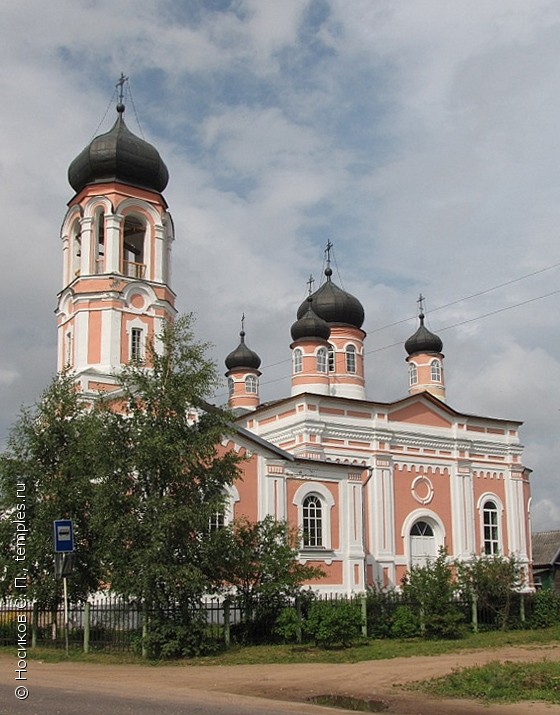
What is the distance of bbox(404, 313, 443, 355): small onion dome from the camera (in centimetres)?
3962

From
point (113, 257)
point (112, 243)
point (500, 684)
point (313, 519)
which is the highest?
point (112, 243)

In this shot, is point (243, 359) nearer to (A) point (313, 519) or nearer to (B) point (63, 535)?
(A) point (313, 519)

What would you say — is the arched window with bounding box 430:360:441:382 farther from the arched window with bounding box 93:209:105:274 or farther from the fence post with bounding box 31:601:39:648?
the fence post with bounding box 31:601:39:648

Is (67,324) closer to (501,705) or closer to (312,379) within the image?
(312,379)

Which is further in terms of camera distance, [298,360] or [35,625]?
[298,360]

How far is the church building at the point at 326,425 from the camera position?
2572 cm

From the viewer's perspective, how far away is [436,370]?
39469 mm

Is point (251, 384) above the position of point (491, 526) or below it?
above

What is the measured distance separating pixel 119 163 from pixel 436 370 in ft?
59.2

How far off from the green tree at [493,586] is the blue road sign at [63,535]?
31.7ft

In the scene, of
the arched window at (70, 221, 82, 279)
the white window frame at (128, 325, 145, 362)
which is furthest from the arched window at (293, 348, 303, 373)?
the arched window at (70, 221, 82, 279)

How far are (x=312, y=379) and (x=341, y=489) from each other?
8.26 m

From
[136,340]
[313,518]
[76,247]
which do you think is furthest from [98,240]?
[313,518]

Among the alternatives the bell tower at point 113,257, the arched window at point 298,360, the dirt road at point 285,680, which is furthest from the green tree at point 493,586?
the arched window at point 298,360
